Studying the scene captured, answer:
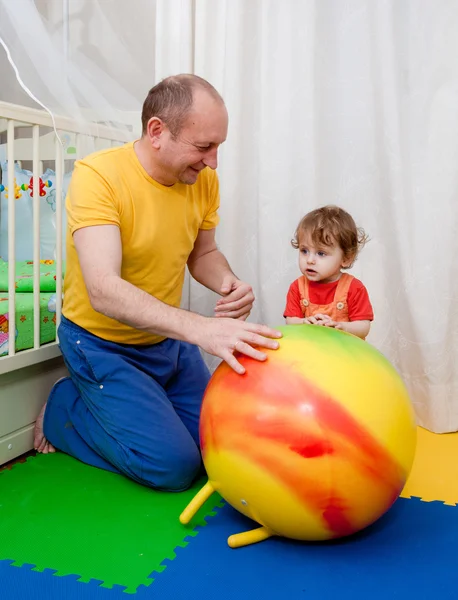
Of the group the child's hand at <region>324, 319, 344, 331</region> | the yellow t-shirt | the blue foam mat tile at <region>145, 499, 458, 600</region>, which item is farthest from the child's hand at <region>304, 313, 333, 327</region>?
the blue foam mat tile at <region>145, 499, 458, 600</region>

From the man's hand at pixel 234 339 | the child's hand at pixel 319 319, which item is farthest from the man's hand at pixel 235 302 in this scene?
the man's hand at pixel 234 339

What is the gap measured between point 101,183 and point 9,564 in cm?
85

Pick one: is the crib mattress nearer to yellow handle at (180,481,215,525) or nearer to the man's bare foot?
the man's bare foot

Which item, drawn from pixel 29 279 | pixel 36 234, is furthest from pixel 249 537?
pixel 29 279

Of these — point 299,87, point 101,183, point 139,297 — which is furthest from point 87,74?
point 139,297

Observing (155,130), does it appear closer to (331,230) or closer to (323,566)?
(331,230)

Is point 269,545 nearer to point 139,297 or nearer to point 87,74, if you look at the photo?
point 139,297

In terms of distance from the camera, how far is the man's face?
1.50 m

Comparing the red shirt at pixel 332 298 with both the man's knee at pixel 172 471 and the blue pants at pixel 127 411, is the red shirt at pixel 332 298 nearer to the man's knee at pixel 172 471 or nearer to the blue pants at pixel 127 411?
the blue pants at pixel 127 411

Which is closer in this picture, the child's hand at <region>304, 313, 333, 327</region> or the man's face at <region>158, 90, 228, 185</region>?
the man's face at <region>158, 90, 228, 185</region>

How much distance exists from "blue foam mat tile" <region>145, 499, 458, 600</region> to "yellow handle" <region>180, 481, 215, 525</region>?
5cm

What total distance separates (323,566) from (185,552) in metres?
0.27

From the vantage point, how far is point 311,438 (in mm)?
1139

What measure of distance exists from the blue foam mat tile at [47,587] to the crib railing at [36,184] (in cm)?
59
